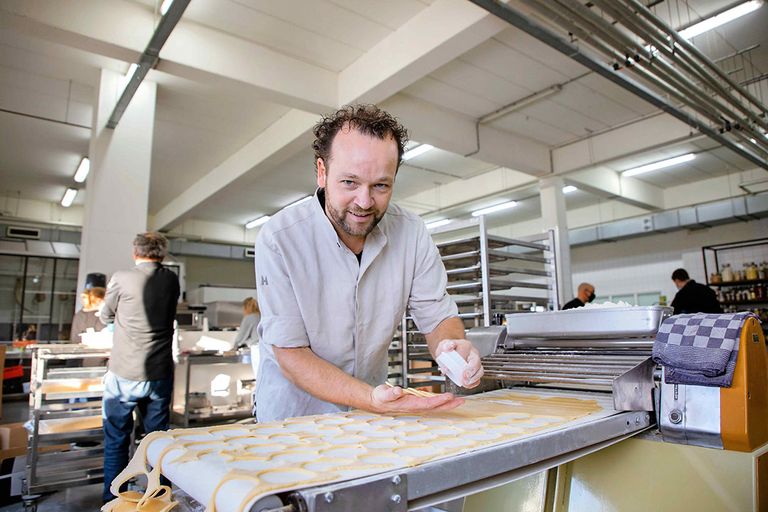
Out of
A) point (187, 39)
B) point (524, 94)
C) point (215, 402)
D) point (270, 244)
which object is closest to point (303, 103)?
point (187, 39)

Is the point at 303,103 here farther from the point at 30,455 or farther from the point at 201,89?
the point at 30,455

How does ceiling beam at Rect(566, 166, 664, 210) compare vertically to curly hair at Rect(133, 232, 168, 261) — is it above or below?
above

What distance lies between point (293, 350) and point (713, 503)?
96 centimetres

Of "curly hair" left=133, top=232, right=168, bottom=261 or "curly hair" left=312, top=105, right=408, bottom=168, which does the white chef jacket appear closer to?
"curly hair" left=312, top=105, right=408, bottom=168

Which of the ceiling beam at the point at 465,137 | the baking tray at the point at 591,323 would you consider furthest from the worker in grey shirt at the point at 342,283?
the ceiling beam at the point at 465,137

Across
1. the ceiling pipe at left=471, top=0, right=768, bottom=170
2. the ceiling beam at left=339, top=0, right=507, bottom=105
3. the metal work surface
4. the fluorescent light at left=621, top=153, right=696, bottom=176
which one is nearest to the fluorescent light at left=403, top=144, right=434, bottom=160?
the ceiling beam at left=339, top=0, right=507, bottom=105

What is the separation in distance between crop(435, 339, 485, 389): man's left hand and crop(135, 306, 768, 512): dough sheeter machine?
8 cm

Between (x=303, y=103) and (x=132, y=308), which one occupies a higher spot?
(x=303, y=103)

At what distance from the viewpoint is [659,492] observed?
43.4 inches

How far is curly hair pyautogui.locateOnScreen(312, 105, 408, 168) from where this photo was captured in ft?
3.99

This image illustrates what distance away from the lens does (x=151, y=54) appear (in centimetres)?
380

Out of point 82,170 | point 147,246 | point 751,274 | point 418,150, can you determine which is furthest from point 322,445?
point 82,170

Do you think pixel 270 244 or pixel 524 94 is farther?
pixel 524 94

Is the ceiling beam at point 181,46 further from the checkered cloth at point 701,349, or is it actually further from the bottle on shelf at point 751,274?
the bottle on shelf at point 751,274
